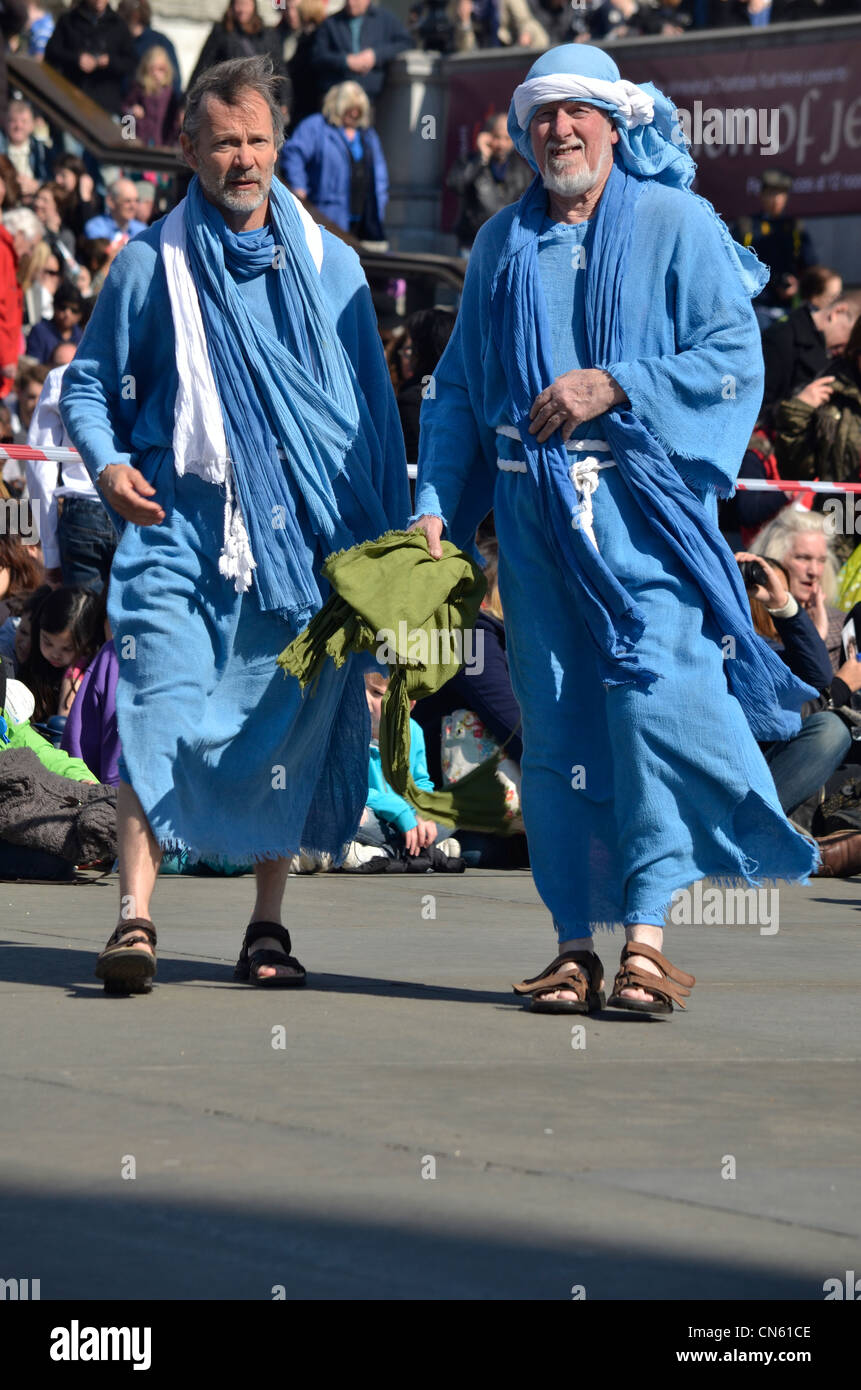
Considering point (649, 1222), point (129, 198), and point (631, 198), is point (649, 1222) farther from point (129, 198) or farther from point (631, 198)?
point (129, 198)

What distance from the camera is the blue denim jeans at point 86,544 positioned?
33.3ft

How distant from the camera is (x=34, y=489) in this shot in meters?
10.9

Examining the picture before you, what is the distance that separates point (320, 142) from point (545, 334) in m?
12.2

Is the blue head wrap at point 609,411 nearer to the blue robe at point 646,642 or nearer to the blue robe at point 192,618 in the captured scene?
the blue robe at point 646,642

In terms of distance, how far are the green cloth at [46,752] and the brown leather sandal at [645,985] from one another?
322 centimetres

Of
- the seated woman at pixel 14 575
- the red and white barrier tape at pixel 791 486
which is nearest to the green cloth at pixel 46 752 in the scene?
the seated woman at pixel 14 575

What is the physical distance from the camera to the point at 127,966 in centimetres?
526

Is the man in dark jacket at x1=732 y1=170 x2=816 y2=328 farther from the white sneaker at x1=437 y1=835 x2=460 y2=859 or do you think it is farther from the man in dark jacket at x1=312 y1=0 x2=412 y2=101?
the white sneaker at x1=437 y1=835 x2=460 y2=859

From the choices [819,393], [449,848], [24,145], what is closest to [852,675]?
[449,848]

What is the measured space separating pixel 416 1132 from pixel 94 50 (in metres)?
15.6

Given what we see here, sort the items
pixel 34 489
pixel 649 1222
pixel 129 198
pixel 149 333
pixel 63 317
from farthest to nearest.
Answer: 1. pixel 129 198
2. pixel 63 317
3. pixel 34 489
4. pixel 149 333
5. pixel 649 1222

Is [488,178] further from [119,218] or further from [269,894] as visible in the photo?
[269,894]

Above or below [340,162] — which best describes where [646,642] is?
below
